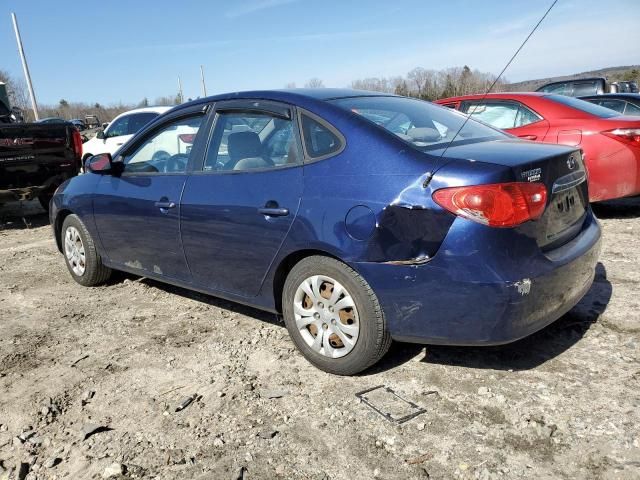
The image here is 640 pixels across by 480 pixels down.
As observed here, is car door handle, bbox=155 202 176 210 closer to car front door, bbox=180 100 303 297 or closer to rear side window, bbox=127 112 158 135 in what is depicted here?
car front door, bbox=180 100 303 297

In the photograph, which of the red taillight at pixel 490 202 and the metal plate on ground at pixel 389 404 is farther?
the metal plate on ground at pixel 389 404

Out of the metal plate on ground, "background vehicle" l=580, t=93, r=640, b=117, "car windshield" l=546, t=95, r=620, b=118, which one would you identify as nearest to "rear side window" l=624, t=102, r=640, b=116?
"background vehicle" l=580, t=93, r=640, b=117

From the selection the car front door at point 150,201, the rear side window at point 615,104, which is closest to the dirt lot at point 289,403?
the car front door at point 150,201

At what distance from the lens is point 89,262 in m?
4.99

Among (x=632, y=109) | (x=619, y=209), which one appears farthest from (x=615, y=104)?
(x=619, y=209)

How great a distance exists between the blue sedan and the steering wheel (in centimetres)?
2

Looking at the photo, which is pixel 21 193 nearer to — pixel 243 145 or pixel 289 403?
pixel 243 145

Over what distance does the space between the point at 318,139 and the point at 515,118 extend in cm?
431

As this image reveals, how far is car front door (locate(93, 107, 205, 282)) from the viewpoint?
3.96 meters

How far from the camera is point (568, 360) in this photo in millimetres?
3191

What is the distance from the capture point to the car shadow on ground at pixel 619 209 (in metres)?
6.83

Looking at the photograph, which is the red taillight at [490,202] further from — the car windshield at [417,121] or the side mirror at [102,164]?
the side mirror at [102,164]

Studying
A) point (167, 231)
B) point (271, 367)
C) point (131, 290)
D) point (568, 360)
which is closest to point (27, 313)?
point (131, 290)

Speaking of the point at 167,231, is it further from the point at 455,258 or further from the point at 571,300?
Result: the point at 571,300
